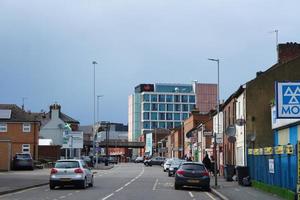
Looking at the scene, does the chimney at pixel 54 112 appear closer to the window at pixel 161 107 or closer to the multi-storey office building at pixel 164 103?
the multi-storey office building at pixel 164 103

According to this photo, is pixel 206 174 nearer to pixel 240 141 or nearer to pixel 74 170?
pixel 74 170

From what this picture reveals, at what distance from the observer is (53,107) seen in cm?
12312

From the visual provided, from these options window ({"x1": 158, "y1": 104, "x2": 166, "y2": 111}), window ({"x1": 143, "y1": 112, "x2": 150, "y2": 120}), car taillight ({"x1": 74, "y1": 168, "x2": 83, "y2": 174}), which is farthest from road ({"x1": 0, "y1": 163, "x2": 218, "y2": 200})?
window ({"x1": 143, "y1": 112, "x2": 150, "y2": 120})

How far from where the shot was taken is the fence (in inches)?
928

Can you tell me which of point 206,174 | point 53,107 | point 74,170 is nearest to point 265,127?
point 206,174

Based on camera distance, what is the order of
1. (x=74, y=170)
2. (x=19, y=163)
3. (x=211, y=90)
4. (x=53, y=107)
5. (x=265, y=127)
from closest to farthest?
(x=74, y=170), (x=265, y=127), (x=19, y=163), (x=53, y=107), (x=211, y=90)

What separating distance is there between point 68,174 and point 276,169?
1072 centimetres

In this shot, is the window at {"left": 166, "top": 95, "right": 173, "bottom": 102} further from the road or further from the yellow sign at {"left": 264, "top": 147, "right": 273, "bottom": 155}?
the yellow sign at {"left": 264, "top": 147, "right": 273, "bottom": 155}

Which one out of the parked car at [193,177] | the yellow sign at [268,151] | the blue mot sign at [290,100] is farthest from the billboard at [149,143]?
the blue mot sign at [290,100]

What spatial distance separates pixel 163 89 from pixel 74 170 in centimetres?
16624

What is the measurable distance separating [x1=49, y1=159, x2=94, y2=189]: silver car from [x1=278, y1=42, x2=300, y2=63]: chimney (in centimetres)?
2127

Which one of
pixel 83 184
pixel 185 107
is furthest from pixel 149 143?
pixel 83 184

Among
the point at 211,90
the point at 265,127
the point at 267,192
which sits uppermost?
the point at 211,90

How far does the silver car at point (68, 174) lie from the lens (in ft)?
102
